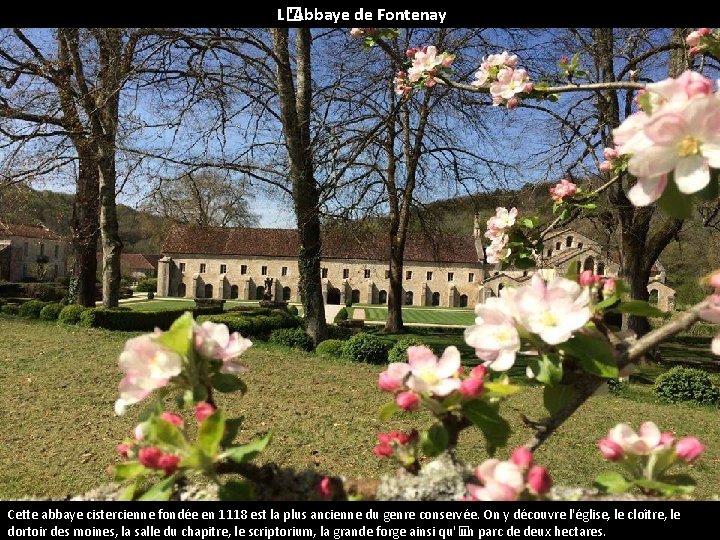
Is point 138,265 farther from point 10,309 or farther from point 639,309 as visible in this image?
point 639,309

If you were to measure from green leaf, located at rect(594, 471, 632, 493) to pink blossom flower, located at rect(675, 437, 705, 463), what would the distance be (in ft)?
0.40

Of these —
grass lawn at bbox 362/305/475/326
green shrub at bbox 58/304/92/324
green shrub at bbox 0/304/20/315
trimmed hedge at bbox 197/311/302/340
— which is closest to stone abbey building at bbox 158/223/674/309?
grass lawn at bbox 362/305/475/326

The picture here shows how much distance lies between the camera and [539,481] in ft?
2.84

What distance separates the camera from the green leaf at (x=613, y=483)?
1.02 meters

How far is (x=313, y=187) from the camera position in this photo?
1259 cm

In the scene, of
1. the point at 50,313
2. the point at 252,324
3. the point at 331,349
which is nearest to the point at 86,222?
the point at 50,313

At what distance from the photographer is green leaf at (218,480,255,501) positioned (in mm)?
969

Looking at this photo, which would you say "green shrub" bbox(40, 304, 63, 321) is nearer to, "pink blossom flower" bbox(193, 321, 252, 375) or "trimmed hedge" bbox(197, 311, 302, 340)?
"trimmed hedge" bbox(197, 311, 302, 340)

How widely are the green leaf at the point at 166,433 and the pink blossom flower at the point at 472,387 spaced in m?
0.53

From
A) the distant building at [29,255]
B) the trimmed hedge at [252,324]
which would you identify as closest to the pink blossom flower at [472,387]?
the trimmed hedge at [252,324]

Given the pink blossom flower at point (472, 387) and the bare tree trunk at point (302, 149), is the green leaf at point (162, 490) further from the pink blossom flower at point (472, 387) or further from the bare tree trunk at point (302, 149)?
the bare tree trunk at point (302, 149)

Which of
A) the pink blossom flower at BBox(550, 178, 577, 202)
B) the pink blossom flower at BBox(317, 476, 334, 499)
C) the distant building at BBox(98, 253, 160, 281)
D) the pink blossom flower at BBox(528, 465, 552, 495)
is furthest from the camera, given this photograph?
the distant building at BBox(98, 253, 160, 281)
